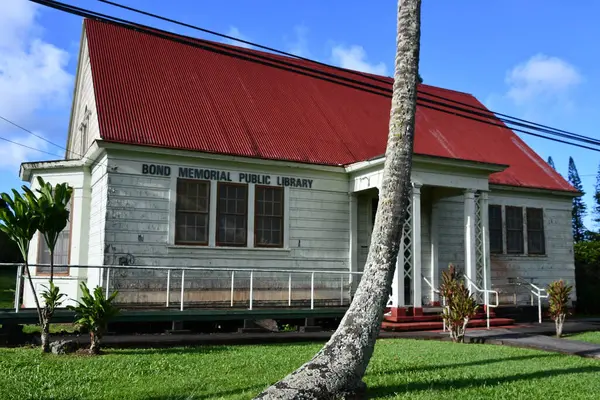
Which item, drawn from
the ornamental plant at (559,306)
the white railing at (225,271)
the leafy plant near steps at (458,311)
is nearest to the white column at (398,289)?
the white railing at (225,271)

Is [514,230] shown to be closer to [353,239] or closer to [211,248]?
[353,239]

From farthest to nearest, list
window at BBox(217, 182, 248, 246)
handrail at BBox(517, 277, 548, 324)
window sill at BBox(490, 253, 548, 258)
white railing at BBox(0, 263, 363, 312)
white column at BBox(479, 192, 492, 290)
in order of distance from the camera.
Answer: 1. window sill at BBox(490, 253, 548, 258)
2. handrail at BBox(517, 277, 548, 324)
3. white column at BBox(479, 192, 492, 290)
4. window at BBox(217, 182, 248, 246)
5. white railing at BBox(0, 263, 363, 312)

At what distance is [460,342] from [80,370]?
8574mm

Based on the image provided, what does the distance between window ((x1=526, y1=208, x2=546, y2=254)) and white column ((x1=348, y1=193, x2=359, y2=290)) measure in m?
7.68

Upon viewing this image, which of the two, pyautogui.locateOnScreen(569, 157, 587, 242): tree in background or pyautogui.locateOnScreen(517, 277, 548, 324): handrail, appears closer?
pyautogui.locateOnScreen(517, 277, 548, 324): handrail

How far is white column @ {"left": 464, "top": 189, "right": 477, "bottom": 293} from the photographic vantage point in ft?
55.7

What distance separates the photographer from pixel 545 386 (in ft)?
28.2

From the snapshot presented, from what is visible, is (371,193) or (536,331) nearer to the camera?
(536,331)

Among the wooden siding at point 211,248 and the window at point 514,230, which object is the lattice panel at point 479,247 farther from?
the wooden siding at point 211,248

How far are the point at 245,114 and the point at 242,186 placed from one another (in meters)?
2.90

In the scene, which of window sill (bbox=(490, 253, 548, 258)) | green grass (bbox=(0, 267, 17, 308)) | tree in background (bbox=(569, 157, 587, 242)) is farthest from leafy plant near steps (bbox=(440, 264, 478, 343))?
tree in background (bbox=(569, 157, 587, 242))

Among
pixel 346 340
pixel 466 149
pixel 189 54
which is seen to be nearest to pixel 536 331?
pixel 466 149

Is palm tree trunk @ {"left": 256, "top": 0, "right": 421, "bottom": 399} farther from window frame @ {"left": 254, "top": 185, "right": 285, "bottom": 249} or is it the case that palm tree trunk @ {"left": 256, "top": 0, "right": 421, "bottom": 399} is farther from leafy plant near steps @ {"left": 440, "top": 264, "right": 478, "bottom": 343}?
window frame @ {"left": 254, "top": 185, "right": 285, "bottom": 249}

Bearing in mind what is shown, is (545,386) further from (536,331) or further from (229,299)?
(229,299)
